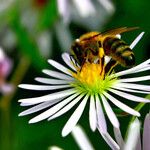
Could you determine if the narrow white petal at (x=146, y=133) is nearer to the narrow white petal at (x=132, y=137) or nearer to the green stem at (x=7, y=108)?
the narrow white petal at (x=132, y=137)

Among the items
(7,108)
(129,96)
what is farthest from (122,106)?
(7,108)

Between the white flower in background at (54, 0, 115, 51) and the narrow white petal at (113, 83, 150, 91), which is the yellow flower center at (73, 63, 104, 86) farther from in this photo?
the white flower in background at (54, 0, 115, 51)

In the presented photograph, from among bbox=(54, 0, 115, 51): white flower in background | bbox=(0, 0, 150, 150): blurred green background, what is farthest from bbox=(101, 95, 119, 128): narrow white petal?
bbox=(54, 0, 115, 51): white flower in background

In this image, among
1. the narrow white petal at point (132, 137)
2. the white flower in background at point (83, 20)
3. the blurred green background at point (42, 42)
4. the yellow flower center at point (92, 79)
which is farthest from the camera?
the white flower in background at point (83, 20)

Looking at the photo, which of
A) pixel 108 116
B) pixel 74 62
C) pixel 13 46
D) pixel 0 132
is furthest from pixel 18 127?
pixel 108 116

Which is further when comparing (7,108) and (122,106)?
(7,108)

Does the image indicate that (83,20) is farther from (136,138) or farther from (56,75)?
(136,138)

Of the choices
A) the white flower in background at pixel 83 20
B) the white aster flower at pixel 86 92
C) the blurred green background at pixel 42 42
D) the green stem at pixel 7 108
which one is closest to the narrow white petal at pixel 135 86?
the white aster flower at pixel 86 92
